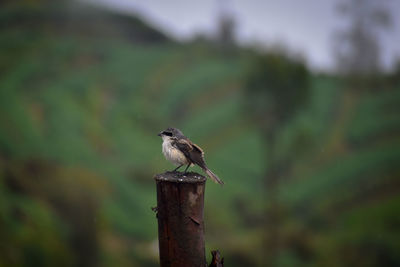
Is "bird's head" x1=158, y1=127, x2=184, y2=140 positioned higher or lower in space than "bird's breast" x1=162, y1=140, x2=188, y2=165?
higher

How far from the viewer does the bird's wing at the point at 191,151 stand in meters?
6.71

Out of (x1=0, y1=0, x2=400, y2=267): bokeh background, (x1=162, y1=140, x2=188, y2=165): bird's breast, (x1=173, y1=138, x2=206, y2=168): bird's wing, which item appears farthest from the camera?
(x1=0, y1=0, x2=400, y2=267): bokeh background

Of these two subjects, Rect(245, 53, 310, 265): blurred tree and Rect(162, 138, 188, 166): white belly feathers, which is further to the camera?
Rect(245, 53, 310, 265): blurred tree

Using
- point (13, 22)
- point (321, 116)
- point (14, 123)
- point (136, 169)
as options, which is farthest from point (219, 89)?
point (14, 123)

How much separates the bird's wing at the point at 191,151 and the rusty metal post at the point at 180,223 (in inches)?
76.6

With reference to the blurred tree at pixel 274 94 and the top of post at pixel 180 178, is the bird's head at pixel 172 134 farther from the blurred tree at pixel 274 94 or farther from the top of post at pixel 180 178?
the blurred tree at pixel 274 94

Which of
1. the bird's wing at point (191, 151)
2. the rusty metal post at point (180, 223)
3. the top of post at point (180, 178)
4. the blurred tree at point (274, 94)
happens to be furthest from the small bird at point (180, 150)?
the blurred tree at point (274, 94)

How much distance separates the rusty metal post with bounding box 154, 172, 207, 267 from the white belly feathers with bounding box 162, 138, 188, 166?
2342mm

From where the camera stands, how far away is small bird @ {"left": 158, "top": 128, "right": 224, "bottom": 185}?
6.77 metres

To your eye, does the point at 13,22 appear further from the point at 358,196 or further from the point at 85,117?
the point at 358,196

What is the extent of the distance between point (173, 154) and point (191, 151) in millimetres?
410

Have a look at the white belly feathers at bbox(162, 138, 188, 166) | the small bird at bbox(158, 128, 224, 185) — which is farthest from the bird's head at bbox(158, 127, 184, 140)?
the white belly feathers at bbox(162, 138, 188, 166)

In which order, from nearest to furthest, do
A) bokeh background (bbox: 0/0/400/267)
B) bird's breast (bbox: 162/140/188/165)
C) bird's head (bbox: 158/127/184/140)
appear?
1. bird's breast (bbox: 162/140/188/165)
2. bird's head (bbox: 158/127/184/140)
3. bokeh background (bbox: 0/0/400/267)

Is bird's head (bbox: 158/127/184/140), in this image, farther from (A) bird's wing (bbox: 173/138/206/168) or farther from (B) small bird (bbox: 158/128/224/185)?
(A) bird's wing (bbox: 173/138/206/168)
